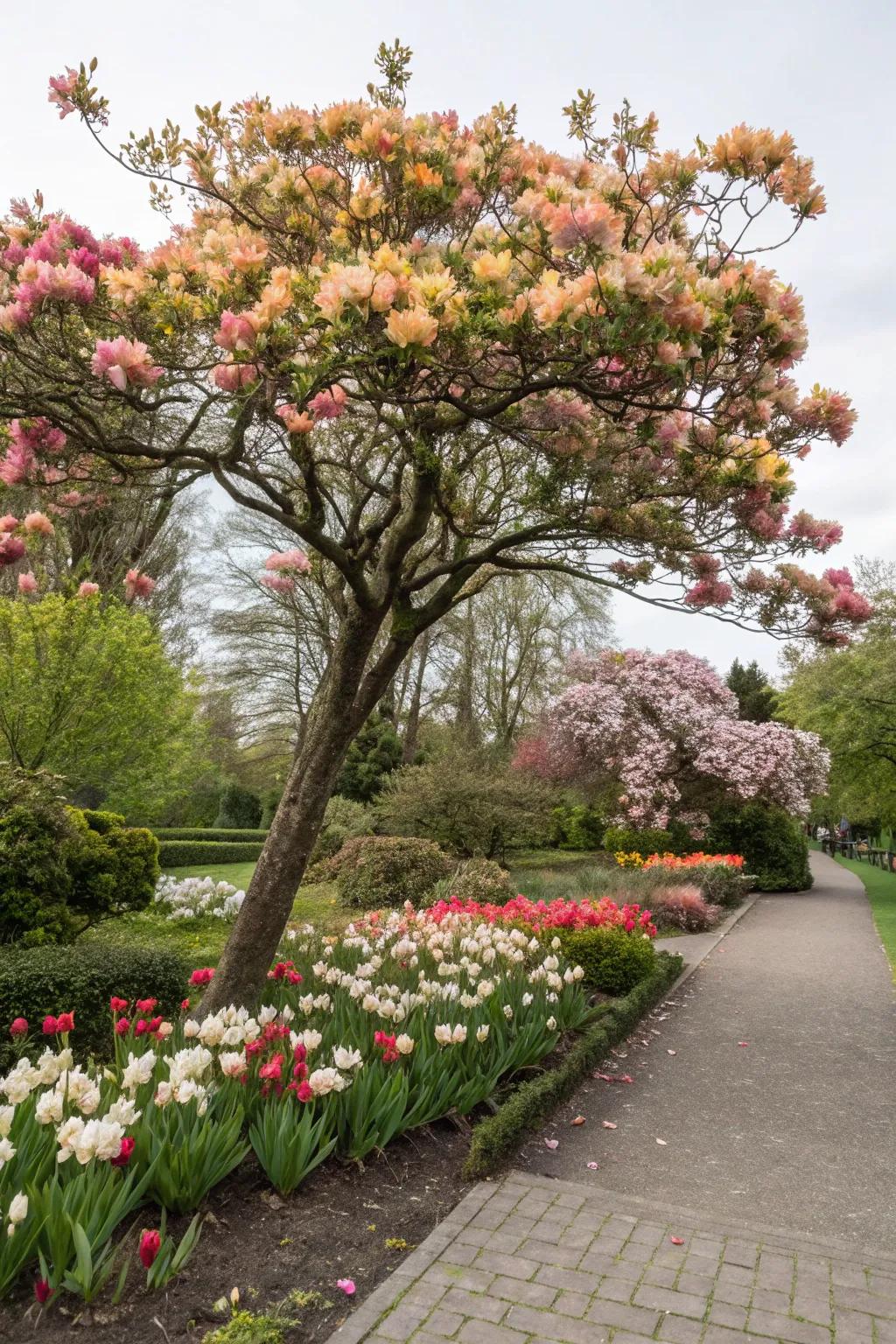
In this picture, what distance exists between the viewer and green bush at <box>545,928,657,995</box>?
7.64m

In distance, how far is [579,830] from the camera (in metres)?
25.1

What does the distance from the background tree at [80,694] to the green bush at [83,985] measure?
539 cm

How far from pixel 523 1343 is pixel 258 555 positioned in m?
22.6

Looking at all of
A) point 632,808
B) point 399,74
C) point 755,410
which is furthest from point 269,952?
point 632,808

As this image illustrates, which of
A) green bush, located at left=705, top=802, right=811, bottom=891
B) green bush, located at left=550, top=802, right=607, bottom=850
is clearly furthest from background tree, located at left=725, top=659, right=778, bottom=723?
green bush, located at left=705, top=802, right=811, bottom=891

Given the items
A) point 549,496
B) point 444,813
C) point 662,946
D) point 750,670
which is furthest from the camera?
point 750,670

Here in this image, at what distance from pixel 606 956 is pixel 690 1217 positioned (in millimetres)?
3991

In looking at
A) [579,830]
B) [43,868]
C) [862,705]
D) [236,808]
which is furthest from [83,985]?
[236,808]

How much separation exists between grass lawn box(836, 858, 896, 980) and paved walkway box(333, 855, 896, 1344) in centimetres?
469

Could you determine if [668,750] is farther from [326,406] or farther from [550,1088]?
[326,406]

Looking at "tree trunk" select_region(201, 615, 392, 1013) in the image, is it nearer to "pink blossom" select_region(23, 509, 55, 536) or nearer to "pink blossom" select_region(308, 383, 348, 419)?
"pink blossom" select_region(308, 383, 348, 419)

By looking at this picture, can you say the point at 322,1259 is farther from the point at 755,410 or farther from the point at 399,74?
the point at 399,74

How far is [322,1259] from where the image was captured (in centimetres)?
315

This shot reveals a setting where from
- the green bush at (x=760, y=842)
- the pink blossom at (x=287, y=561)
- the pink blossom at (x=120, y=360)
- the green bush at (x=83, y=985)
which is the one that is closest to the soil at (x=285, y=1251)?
the green bush at (x=83, y=985)
